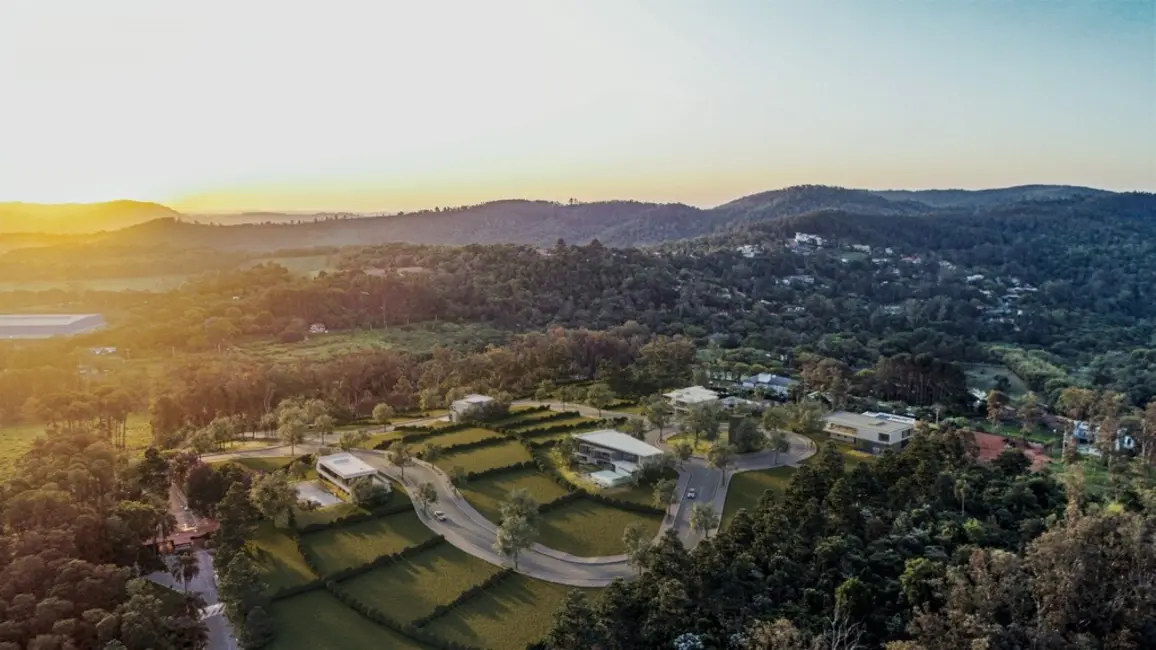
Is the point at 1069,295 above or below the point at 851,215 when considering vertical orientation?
below

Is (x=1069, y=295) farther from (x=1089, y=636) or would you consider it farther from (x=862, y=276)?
(x=1089, y=636)

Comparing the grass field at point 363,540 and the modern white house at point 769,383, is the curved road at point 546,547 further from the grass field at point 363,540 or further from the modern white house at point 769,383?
the modern white house at point 769,383

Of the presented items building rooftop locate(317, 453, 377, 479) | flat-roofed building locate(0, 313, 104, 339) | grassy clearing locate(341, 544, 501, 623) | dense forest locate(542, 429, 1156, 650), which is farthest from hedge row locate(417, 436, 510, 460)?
flat-roofed building locate(0, 313, 104, 339)

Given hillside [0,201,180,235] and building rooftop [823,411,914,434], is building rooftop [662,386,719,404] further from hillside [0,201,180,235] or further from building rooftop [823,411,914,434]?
hillside [0,201,180,235]

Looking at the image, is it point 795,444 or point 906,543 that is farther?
point 795,444

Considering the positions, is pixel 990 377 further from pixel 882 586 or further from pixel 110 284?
pixel 110 284

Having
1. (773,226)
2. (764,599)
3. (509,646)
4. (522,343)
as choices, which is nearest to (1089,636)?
(764,599)

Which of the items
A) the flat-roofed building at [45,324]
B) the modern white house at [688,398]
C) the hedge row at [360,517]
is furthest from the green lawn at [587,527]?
the flat-roofed building at [45,324]
